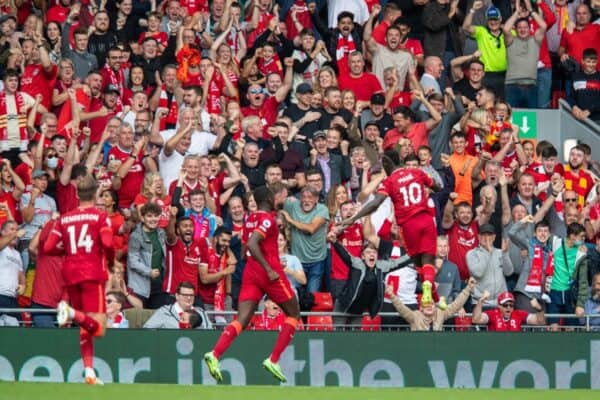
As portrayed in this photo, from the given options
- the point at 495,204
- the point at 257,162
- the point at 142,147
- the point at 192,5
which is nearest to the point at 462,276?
the point at 495,204

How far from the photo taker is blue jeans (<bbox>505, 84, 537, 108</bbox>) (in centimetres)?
2552

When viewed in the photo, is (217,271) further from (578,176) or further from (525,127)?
(525,127)

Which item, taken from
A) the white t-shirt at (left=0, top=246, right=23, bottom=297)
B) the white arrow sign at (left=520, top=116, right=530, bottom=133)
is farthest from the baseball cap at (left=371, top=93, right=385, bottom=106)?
the white t-shirt at (left=0, top=246, right=23, bottom=297)

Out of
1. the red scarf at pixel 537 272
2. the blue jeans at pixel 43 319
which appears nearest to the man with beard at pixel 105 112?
the blue jeans at pixel 43 319

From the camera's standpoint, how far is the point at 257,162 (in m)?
22.5

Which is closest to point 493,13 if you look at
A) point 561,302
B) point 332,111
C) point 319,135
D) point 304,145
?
point 332,111

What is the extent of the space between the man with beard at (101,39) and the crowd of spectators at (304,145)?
0.11 ft

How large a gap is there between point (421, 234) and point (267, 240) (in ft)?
9.92

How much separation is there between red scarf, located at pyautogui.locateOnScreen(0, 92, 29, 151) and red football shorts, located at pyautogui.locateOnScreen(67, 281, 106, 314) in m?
6.78

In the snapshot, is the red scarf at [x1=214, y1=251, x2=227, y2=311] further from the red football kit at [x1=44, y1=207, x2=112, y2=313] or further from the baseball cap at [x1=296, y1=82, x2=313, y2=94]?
the red football kit at [x1=44, y1=207, x2=112, y2=313]

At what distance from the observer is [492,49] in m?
25.6

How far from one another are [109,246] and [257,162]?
22.0 feet

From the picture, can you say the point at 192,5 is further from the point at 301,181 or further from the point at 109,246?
the point at 109,246

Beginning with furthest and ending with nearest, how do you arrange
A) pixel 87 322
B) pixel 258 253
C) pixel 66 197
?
1. pixel 66 197
2. pixel 258 253
3. pixel 87 322
